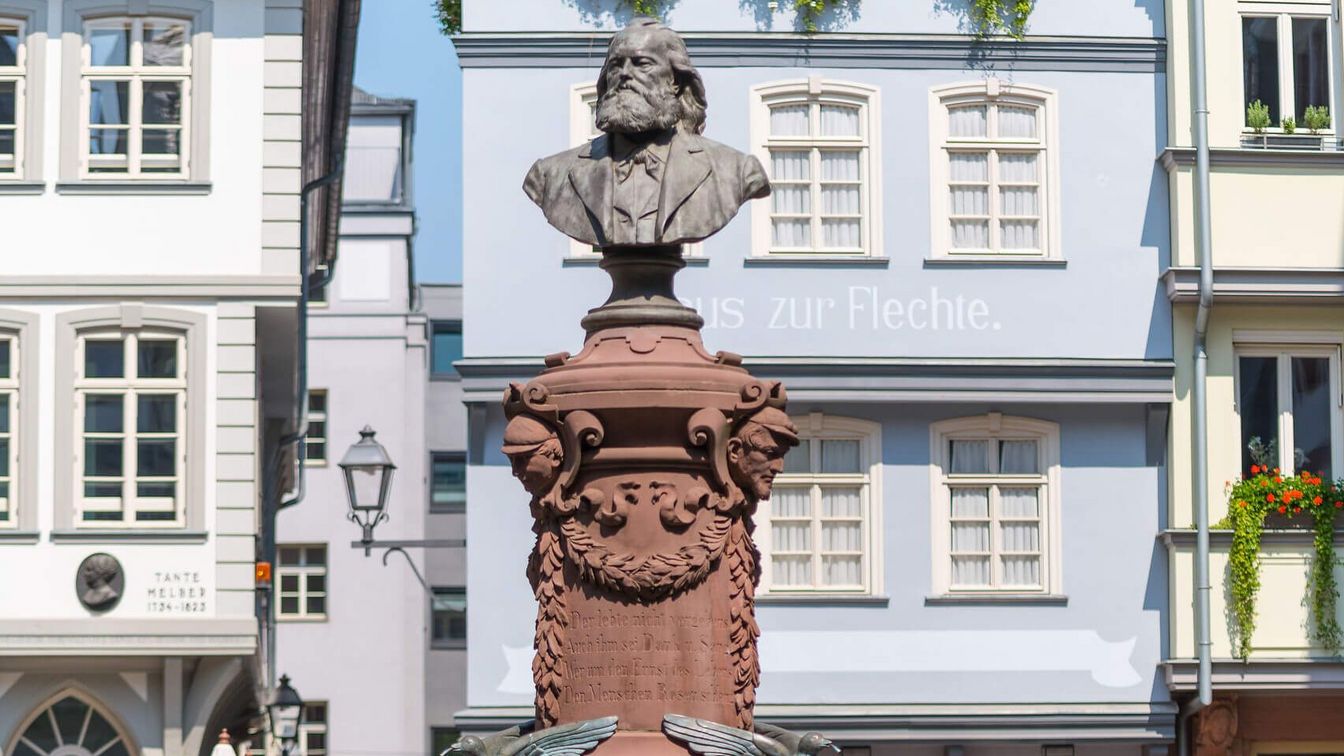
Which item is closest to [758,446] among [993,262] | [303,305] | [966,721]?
[966,721]

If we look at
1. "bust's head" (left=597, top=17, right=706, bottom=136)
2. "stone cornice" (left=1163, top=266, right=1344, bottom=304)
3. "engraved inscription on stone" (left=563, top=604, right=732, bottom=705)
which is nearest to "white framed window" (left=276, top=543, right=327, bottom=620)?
Answer: "stone cornice" (left=1163, top=266, right=1344, bottom=304)

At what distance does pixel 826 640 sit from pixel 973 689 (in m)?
1.30

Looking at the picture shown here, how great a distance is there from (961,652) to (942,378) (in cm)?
230

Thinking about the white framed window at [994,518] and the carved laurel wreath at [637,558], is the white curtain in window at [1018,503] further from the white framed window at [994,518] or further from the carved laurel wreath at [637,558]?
the carved laurel wreath at [637,558]

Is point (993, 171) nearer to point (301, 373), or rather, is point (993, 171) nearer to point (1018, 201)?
point (1018, 201)

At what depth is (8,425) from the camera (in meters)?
23.9

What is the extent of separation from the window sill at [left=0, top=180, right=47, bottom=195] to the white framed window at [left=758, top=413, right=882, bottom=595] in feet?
21.8

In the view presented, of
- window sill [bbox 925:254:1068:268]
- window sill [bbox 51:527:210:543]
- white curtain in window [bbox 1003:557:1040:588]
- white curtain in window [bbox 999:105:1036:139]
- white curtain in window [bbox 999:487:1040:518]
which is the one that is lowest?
white curtain in window [bbox 1003:557:1040:588]

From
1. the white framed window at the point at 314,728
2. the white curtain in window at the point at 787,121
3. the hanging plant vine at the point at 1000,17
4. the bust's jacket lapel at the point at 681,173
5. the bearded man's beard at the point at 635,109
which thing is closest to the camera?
the bust's jacket lapel at the point at 681,173

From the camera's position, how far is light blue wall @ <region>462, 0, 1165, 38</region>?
24.4 meters

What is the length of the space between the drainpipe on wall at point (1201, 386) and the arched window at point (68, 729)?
897 centimetres

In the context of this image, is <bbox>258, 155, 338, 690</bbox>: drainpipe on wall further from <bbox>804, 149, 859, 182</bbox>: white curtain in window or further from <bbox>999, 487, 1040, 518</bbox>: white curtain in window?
<bbox>999, 487, 1040, 518</bbox>: white curtain in window

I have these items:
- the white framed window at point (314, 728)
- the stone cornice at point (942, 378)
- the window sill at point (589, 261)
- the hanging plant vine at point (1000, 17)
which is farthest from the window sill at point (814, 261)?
the white framed window at point (314, 728)

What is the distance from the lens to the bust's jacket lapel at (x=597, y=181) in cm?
1272
